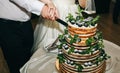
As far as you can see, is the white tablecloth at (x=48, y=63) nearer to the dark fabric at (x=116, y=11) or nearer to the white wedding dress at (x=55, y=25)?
the white wedding dress at (x=55, y=25)

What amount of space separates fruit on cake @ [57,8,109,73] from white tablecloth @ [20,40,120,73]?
0.19 m

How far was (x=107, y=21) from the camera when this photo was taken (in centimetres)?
379

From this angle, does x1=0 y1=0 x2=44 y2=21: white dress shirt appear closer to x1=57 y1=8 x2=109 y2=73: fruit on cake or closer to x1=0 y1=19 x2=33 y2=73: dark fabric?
x1=0 y1=19 x2=33 y2=73: dark fabric

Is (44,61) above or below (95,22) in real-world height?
below

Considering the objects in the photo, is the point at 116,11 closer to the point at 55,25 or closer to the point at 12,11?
the point at 55,25

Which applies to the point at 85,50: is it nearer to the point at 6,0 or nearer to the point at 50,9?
the point at 50,9

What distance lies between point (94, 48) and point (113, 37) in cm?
233

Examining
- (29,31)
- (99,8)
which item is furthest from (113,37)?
(29,31)

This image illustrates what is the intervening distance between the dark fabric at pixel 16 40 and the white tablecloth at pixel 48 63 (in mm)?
407

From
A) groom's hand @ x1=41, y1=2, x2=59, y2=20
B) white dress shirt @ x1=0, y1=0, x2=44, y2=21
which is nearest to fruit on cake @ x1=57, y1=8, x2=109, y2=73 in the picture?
groom's hand @ x1=41, y1=2, x2=59, y2=20

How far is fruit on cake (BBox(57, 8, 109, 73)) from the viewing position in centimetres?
92

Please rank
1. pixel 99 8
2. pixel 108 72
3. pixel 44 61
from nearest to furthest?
pixel 108 72, pixel 44 61, pixel 99 8

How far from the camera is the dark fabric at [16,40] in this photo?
161 centimetres

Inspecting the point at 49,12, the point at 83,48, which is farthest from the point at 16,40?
the point at 83,48
